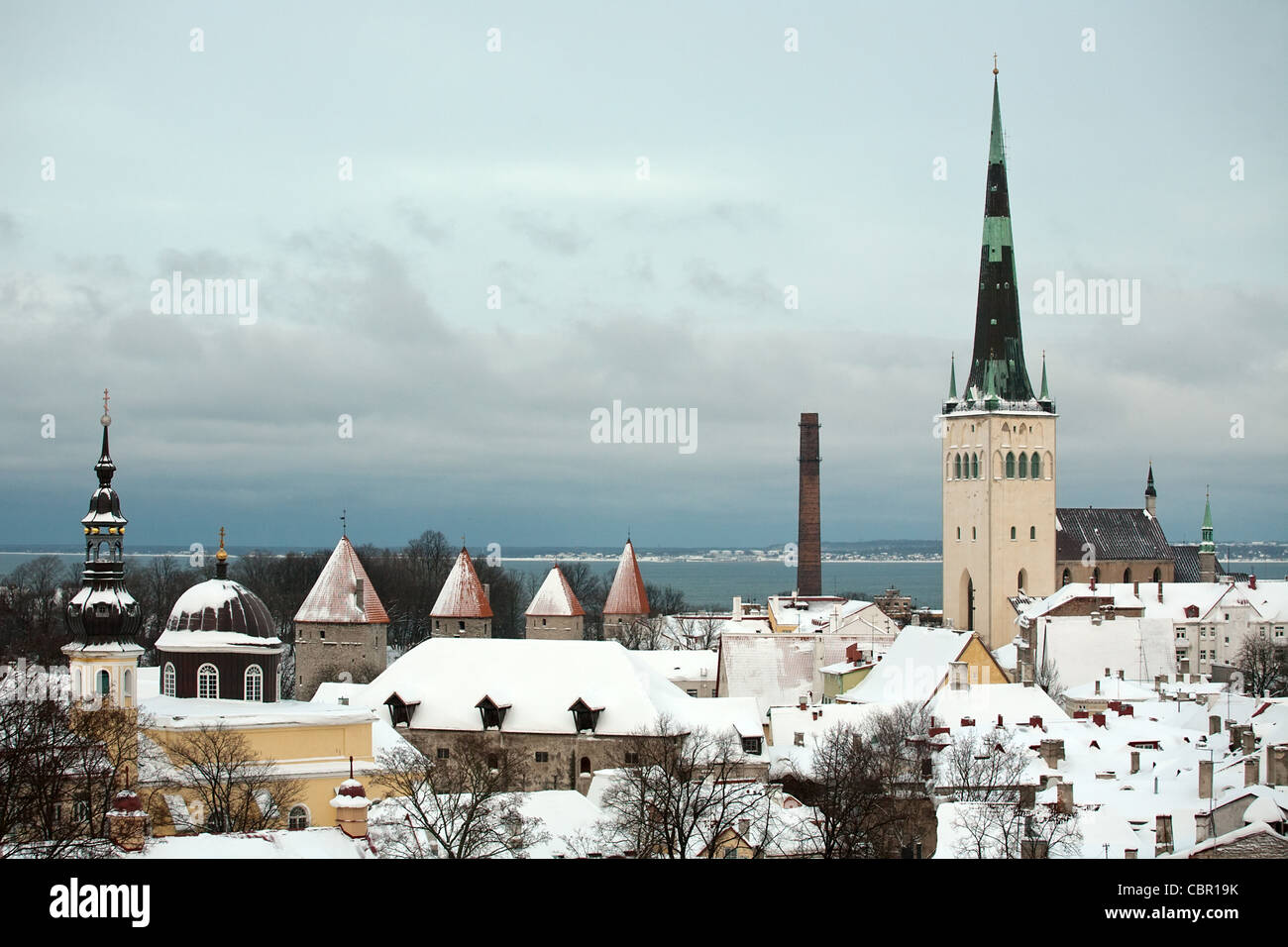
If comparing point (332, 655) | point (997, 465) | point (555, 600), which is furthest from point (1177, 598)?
point (332, 655)

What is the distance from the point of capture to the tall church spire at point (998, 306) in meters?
71.4

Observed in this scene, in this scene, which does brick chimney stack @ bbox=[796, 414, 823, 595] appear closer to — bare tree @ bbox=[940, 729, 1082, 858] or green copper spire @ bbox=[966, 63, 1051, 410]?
green copper spire @ bbox=[966, 63, 1051, 410]

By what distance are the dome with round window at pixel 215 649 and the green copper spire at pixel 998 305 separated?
4544 cm

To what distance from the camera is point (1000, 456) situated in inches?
2872

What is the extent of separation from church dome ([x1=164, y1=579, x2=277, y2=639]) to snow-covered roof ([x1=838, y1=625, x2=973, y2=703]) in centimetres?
1694

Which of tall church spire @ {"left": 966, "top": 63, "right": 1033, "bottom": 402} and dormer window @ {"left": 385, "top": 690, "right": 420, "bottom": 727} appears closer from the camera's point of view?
dormer window @ {"left": 385, "top": 690, "right": 420, "bottom": 727}

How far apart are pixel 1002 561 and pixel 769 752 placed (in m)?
37.2

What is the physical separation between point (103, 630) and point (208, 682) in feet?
14.9

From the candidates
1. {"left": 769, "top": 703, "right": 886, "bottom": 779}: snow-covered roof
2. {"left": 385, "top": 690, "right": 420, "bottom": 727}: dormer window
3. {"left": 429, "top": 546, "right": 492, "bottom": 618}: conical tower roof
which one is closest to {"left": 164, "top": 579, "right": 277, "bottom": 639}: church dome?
{"left": 385, "top": 690, "right": 420, "bottom": 727}: dormer window

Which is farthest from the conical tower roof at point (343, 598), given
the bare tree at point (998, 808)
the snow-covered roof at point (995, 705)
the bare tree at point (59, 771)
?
the bare tree at point (998, 808)

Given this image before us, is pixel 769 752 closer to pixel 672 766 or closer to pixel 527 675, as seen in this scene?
pixel 527 675

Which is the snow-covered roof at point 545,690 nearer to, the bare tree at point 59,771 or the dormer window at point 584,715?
the dormer window at point 584,715

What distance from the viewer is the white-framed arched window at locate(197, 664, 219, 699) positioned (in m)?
34.1
